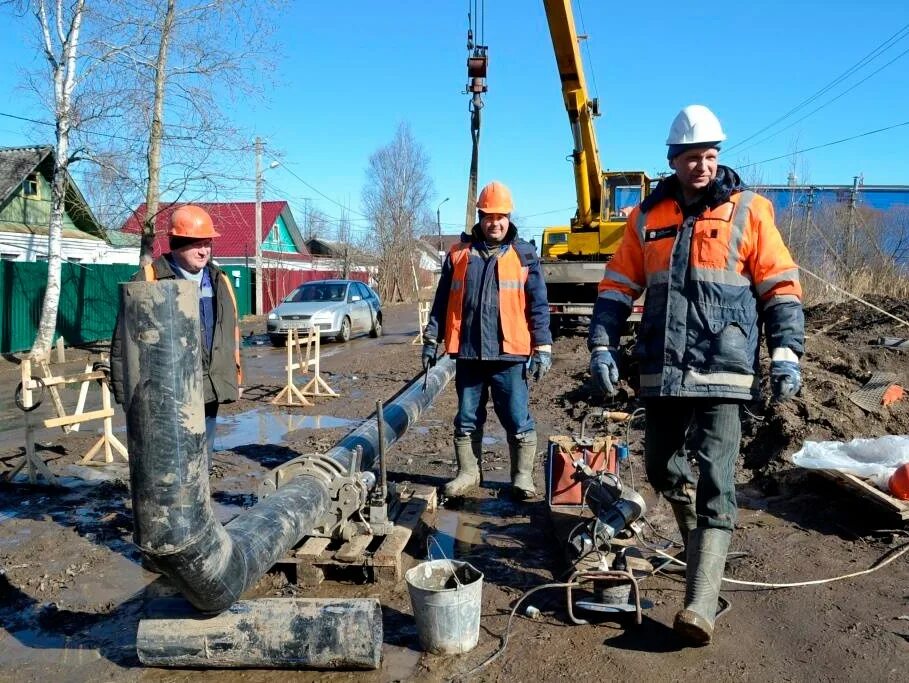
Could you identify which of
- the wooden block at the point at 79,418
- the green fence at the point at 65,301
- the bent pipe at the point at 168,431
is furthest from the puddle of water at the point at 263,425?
the green fence at the point at 65,301

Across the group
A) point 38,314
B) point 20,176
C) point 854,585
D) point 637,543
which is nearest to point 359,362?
point 38,314

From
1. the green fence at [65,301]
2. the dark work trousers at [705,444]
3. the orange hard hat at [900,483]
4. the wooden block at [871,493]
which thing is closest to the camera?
the dark work trousers at [705,444]

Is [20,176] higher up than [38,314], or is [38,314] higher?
[20,176]

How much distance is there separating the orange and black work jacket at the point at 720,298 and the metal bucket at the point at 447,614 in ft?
3.81

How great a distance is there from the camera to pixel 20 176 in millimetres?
20109

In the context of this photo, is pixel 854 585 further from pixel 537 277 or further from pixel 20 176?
pixel 20 176

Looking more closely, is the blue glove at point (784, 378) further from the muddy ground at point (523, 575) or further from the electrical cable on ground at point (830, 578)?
the electrical cable on ground at point (830, 578)

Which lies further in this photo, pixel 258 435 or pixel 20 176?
pixel 20 176

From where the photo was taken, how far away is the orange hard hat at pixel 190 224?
12.0ft

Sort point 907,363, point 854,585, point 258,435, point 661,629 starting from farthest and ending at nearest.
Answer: point 907,363 → point 258,435 → point 854,585 → point 661,629

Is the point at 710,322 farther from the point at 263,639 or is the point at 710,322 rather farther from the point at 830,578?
the point at 263,639

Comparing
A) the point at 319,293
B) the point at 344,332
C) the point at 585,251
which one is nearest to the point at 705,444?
the point at 585,251

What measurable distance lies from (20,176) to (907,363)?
21552mm

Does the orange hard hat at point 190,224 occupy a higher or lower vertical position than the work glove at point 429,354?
higher
